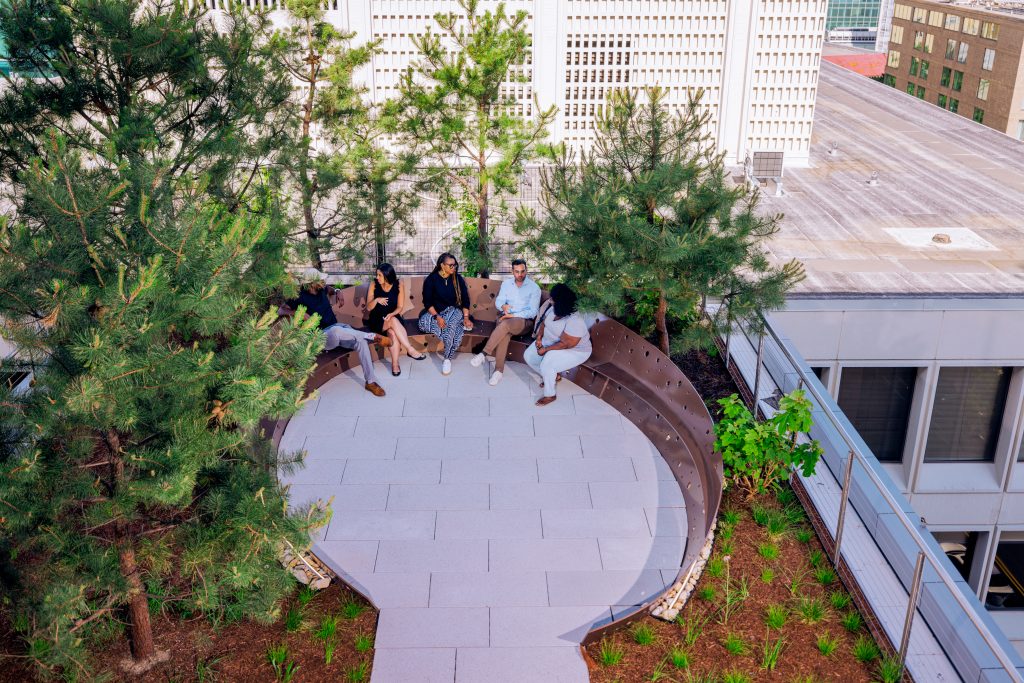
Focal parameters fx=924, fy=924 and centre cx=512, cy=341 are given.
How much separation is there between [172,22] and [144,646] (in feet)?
15.8

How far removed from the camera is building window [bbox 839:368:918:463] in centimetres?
1459

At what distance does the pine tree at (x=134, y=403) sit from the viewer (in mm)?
4363

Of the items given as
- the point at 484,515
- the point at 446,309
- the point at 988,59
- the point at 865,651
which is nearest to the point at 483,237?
the point at 446,309

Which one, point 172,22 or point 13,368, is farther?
point 172,22

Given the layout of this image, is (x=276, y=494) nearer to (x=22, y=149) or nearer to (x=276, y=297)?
(x=22, y=149)

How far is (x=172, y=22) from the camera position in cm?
749

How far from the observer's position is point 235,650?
6.25 metres

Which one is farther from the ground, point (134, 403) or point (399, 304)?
point (134, 403)

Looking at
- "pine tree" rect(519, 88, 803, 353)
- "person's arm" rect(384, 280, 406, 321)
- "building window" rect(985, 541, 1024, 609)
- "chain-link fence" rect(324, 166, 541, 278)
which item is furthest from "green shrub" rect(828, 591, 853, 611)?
"building window" rect(985, 541, 1024, 609)

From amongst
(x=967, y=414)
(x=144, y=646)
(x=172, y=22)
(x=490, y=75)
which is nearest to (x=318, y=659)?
(x=144, y=646)

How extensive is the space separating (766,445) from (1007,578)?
39.8 feet

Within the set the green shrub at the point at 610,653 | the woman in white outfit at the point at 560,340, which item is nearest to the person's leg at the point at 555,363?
the woman in white outfit at the point at 560,340

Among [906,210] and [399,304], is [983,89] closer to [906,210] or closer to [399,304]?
[906,210]

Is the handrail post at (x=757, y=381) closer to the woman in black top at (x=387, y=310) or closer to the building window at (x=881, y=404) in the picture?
→ the woman in black top at (x=387, y=310)
